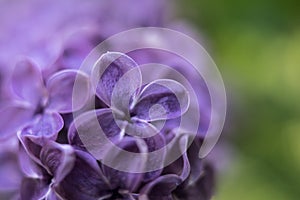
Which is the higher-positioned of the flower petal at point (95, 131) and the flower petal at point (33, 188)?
the flower petal at point (95, 131)

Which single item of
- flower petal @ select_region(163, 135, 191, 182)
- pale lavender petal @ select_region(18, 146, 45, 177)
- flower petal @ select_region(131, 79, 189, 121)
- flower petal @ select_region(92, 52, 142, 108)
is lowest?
pale lavender petal @ select_region(18, 146, 45, 177)

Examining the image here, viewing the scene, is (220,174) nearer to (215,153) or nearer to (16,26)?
(215,153)

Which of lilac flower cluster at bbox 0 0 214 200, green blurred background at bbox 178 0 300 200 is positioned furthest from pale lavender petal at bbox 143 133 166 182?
green blurred background at bbox 178 0 300 200

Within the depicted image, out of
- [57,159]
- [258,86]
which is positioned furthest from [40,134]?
[258,86]

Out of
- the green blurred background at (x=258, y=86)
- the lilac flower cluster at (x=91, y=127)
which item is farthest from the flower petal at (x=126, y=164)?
the green blurred background at (x=258, y=86)

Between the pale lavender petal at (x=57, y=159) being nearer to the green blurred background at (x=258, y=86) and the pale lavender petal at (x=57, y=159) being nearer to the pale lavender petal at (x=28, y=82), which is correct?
the pale lavender petal at (x=28, y=82)

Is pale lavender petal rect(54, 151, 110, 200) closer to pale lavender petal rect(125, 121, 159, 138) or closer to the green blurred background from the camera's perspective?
pale lavender petal rect(125, 121, 159, 138)
